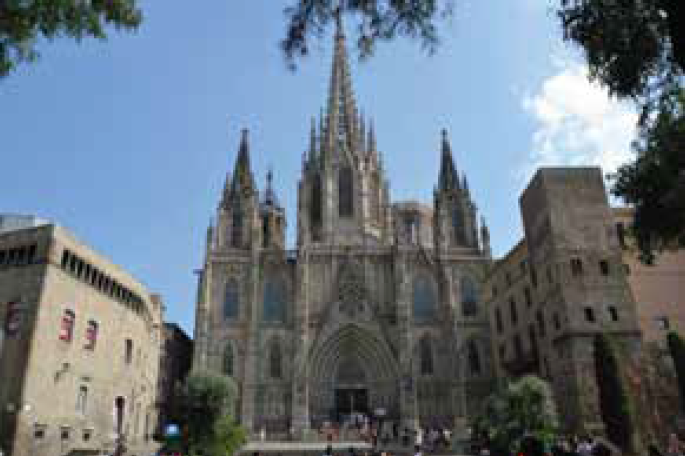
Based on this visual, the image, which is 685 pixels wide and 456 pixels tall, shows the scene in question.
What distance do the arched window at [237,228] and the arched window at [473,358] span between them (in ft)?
Answer: 65.8

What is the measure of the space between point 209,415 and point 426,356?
856 inches

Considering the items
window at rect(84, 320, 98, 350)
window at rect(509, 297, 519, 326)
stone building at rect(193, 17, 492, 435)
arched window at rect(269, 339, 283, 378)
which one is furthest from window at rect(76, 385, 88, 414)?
window at rect(509, 297, 519, 326)

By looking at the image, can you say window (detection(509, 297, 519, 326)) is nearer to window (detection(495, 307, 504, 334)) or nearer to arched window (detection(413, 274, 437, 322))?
window (detection(495, 307, 504, 334))

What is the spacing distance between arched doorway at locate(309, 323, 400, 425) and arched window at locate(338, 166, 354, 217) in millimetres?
11166

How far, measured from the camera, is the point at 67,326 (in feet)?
79.1

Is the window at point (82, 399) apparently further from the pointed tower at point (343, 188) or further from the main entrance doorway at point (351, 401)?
the pointed tower at point (343, 188)

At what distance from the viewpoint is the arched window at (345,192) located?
151 feet

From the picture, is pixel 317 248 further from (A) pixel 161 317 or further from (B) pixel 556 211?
(B) pixel 556 211

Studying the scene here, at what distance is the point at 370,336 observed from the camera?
38594 millimetres

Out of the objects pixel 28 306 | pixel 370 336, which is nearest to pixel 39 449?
pixel 28 306

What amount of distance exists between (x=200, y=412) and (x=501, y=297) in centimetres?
2254

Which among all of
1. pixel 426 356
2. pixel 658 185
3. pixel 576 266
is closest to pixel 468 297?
pixel 426 356

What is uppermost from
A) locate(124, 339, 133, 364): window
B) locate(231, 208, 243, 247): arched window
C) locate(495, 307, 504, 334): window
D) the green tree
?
locate(231, 208, 243, 247): arched window

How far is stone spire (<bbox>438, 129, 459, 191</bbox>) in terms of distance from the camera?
46906 millimetres
